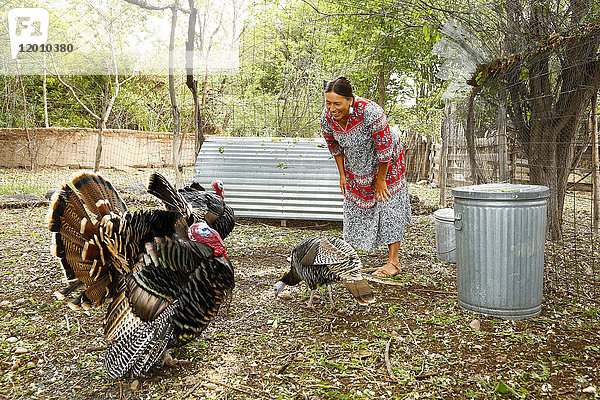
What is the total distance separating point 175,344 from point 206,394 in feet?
1.12

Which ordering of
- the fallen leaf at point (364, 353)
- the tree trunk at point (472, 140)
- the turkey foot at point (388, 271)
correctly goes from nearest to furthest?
the fallen leaf at point (364, 353) → the turkey foot at point (388, 271) → the tree trunk at point (472, 140)

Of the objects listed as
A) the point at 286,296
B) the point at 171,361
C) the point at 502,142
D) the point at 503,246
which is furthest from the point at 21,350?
the point at 502,142

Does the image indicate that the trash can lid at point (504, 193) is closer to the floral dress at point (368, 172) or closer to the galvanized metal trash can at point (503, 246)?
the galvanized metal trash can at point (503, 246)

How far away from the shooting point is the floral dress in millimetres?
4062

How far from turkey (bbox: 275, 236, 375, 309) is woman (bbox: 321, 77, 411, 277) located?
981 millimetres

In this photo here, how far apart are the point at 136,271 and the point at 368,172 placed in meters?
2.42

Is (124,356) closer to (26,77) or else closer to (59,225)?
(59,225)

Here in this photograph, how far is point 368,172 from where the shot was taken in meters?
4.30

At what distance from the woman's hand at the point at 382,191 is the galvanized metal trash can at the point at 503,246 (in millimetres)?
905

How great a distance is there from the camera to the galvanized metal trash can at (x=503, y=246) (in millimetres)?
3195

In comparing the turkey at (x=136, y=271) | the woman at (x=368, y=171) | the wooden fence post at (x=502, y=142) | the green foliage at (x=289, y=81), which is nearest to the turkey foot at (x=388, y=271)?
the woman at (x=368, y=171)

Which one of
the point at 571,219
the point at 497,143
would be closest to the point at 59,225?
the point at 497,143

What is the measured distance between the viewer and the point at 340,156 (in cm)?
449

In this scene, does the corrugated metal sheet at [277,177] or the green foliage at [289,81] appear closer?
the corrugated metal sheet at [277,177]
